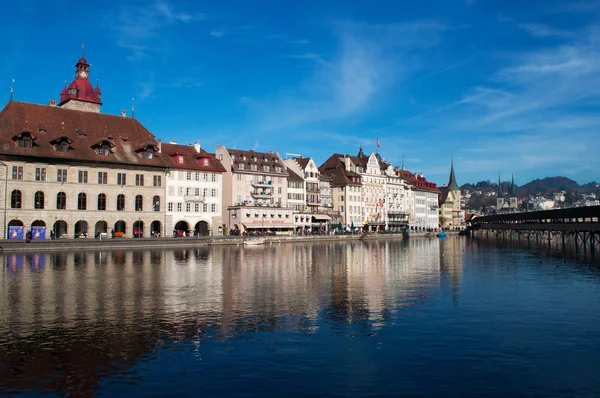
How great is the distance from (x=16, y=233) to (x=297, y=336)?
61603mm

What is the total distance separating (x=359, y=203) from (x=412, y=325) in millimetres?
124240

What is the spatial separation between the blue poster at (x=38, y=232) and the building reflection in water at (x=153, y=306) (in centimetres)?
2471

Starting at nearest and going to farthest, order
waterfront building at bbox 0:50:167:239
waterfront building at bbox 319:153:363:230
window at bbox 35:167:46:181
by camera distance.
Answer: waterfront building at bbox 0:50:167:239, window at bbox 35:167:46:181, waterfront building at bbox 319:153:363:230

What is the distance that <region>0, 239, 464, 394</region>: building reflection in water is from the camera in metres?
18.1

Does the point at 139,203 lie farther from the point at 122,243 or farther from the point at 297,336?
the point at 297,336

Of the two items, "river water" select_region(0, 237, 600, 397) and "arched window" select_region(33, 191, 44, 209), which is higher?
"arched window" select_region(33, 191, 44, 209)

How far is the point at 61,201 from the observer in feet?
250

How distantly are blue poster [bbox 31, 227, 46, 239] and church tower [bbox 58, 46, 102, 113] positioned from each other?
138ft

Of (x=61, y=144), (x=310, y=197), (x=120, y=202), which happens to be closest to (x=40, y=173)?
(x=61, y=144)

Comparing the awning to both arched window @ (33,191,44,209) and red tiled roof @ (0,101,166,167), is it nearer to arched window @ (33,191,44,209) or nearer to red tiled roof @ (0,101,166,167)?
red tiled roof @ (0,101,166,167)

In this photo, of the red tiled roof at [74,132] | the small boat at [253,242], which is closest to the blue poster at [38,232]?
the red tiled roof at [74,132]

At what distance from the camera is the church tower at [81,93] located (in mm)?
110375

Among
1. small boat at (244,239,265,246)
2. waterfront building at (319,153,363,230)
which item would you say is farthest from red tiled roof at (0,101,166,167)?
waterfront building at (319,153,363,230)

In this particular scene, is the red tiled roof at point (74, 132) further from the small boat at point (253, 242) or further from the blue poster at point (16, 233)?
the small boat at point (253, 242)
